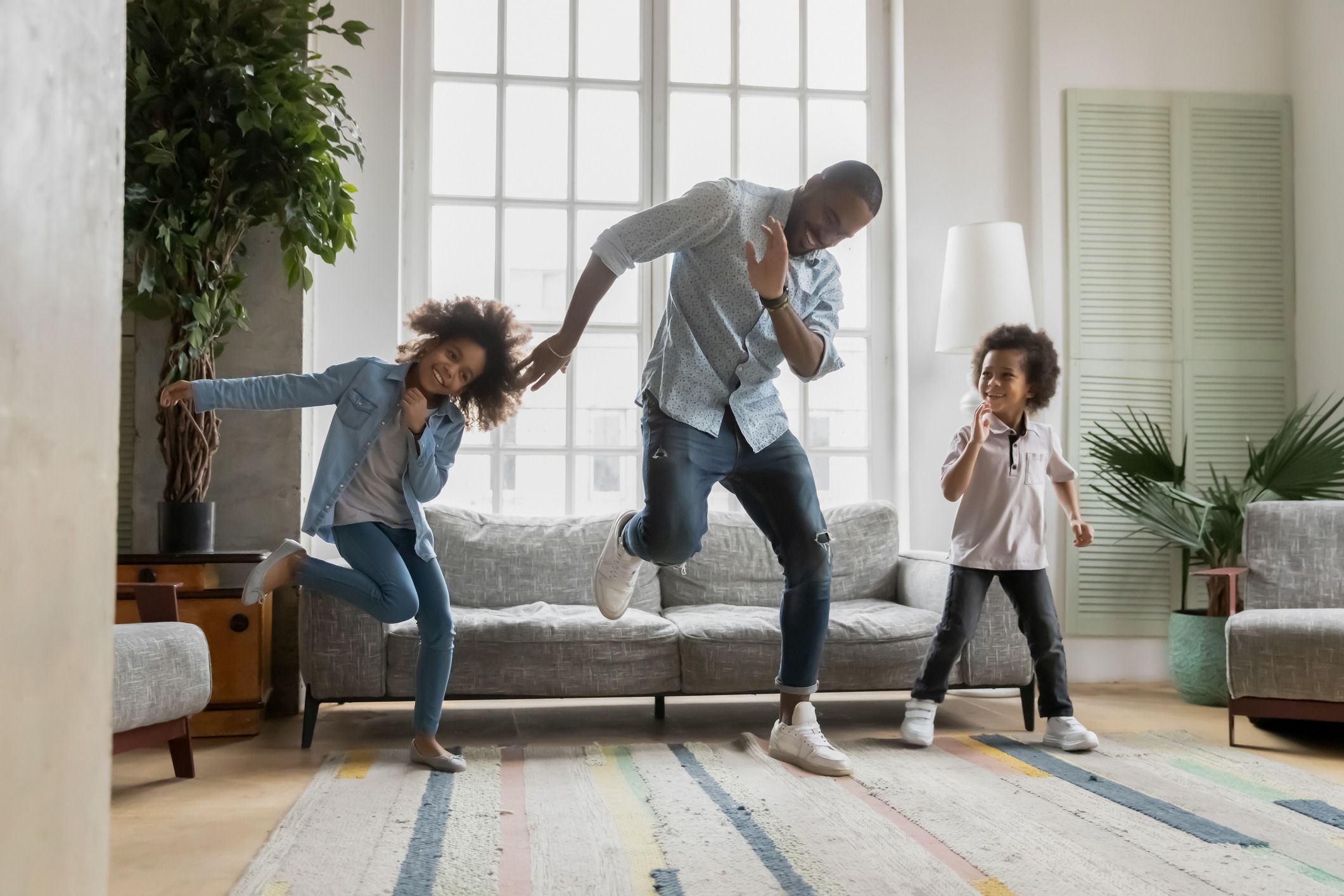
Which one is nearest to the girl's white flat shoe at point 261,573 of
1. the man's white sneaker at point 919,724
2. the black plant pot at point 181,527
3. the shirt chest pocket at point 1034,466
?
the black plant pot at point 181,527

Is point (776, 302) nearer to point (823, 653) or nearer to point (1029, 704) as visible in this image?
point (823, 653)

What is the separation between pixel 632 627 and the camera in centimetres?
290

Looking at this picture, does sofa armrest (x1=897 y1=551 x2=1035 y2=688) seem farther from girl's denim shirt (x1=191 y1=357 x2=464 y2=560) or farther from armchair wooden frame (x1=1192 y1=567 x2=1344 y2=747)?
girl's denim shirt (x1=191 y1=357 x2=464 y2=560)

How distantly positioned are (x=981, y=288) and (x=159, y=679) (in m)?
2.72

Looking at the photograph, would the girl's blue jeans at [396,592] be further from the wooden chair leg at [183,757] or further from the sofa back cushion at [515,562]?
the sofa back cushion at [515,562]

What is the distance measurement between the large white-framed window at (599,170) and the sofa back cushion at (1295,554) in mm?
1384

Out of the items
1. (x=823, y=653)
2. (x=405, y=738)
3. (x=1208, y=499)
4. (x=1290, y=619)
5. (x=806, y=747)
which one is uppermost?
(x=1208, y=499)

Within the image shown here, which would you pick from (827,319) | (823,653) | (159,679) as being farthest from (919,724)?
(159,679)

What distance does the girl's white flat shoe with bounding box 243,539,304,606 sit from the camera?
246 centimetres

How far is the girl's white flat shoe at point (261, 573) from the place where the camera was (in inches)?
96.9

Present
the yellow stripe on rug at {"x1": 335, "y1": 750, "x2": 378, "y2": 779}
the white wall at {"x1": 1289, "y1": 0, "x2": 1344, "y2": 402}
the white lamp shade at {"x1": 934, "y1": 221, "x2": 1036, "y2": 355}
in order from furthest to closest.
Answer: the white wall at {"x1": 1289, "y1": 0, "x2": 1344, "y2": 402} → the white lamp shade at {"x1": 934, "y1": 221, "x2": 1036, "y2": 355} → the yellow stripe on rug at {"x1": 335, "y1": 750, "x2": 378, "y2": 779}

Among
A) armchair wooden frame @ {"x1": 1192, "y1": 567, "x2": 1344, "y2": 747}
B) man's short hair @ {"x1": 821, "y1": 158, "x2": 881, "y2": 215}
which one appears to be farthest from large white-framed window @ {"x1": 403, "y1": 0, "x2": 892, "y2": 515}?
man's short hair @ {"x1": 821, "y1": 158, "x2": 881, "y2": 215}

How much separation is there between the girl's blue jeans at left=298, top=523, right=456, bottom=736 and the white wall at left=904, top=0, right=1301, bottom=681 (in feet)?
6.75

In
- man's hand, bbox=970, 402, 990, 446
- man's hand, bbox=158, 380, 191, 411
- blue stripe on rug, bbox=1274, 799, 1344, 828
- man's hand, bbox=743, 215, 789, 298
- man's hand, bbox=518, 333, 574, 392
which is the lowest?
blue stripe on rug, bbox=1274, 799, 1344, 828
